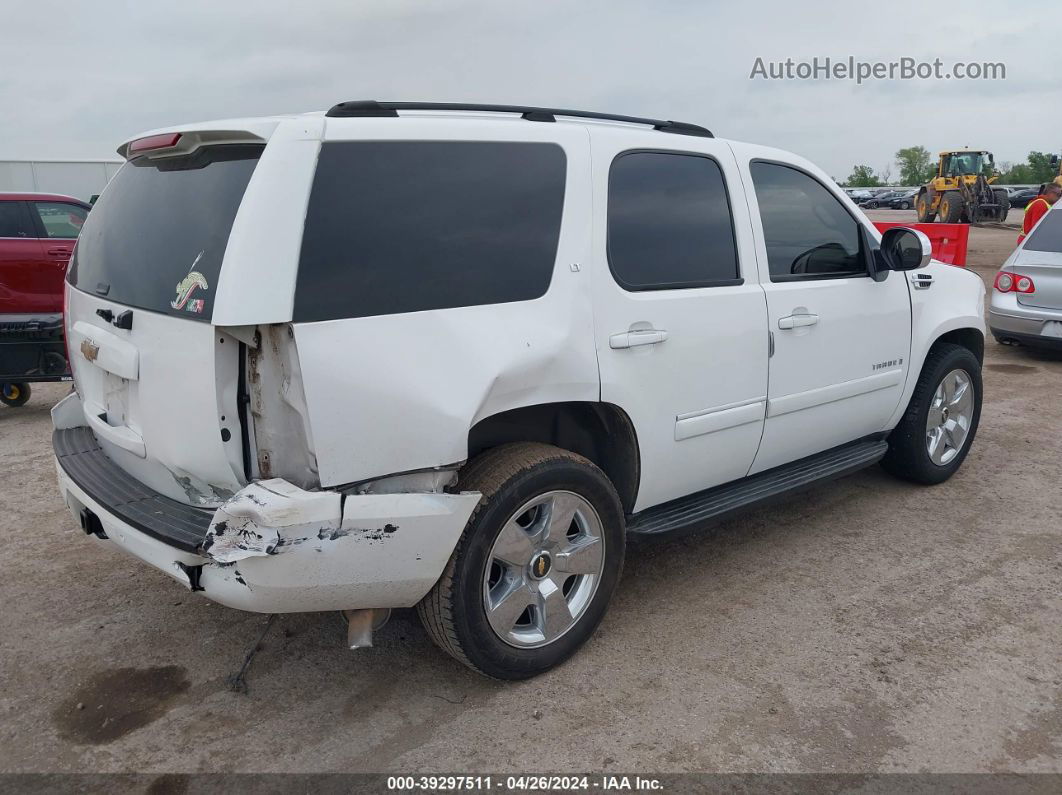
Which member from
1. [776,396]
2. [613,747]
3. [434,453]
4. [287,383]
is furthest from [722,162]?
[613,747]

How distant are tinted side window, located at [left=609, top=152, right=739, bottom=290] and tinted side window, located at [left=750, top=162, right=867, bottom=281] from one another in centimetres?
28

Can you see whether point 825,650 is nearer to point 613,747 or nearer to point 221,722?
point 613,747

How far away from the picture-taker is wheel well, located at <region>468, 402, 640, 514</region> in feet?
10.1

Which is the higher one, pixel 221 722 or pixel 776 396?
pixel 776 396

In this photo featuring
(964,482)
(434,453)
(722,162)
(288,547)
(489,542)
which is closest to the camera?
(288,547)

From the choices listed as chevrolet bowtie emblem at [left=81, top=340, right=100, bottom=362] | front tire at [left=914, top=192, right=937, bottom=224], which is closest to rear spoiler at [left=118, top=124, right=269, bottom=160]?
chevrolet bowtie emblem at [left=81, top=340, right=100, bottom=362]

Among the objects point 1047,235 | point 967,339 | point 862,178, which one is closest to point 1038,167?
point 862,178

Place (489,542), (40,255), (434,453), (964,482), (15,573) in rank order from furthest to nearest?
(40,255), (964,482), (15,573), (489,542), (434,453)

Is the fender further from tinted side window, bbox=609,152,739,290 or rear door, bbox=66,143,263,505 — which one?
rear door, bbox=66,143,263,505

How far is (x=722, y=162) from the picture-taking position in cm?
363

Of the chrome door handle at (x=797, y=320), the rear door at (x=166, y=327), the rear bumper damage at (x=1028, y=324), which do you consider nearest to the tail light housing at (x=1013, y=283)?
the rear bumper damage at (x=1028, y=324)

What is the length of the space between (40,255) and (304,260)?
6.09 metres

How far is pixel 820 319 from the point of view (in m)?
3.88

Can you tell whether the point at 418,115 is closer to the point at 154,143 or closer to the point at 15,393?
the point at 154,143
